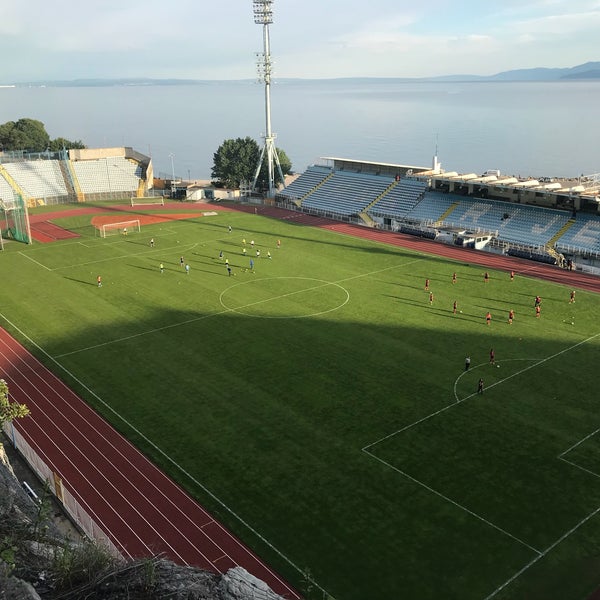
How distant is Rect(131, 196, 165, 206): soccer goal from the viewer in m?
89.5

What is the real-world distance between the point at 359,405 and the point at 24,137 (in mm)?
105512

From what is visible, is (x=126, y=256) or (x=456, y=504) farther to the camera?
(x=126, y=256)

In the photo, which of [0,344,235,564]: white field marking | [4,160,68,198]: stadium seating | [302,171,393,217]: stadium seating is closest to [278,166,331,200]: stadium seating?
[302,171,393,217]: stadium seating

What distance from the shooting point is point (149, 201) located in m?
91.4

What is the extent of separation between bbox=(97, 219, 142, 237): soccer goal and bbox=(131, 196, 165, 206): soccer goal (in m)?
15.3

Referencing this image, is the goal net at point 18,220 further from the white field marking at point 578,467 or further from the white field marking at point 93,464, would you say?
the white field marking at point 578,467

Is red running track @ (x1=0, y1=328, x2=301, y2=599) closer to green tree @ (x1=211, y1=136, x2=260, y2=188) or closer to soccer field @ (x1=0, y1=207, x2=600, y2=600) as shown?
soccer field @ (x1=0, y1=207, x2=600, y2=600)

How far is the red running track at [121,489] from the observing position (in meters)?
21.0

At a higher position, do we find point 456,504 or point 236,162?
point 236,162

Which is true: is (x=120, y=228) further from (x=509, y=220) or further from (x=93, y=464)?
(x=93, y=464)

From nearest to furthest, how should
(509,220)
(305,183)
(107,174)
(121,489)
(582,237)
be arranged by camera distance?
(121,489)
(582,237)
(509,220)
(305,183)
(107,174)

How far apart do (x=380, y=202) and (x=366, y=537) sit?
6116 cm

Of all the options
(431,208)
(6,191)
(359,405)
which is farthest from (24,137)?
(359,405)

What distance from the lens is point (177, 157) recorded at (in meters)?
171
